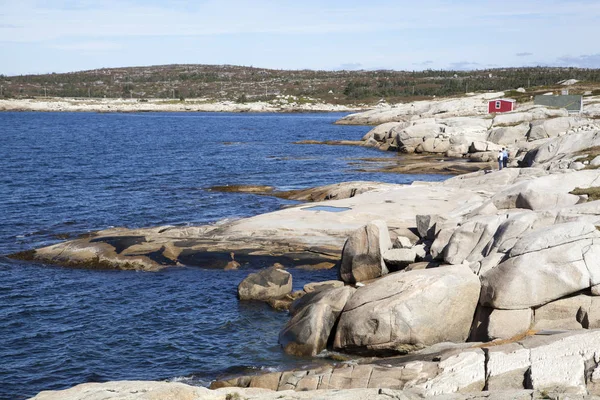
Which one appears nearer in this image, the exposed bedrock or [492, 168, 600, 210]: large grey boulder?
the exposed bedrock

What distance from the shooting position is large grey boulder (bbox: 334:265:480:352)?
69.0 feet

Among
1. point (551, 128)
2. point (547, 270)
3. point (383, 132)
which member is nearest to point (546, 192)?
point (547, 270)

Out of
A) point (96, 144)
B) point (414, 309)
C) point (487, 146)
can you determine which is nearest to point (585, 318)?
point (414, 309)

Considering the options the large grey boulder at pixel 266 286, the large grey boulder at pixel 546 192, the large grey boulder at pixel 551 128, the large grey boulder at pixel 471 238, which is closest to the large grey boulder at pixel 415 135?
the large grey boulder at pixel 551 128

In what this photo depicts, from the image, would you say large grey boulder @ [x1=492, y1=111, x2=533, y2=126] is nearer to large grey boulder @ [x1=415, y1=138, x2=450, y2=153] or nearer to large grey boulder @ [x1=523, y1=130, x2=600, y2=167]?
large grey boulder @ [x1=415, y1=138, x2=450, y2=153]

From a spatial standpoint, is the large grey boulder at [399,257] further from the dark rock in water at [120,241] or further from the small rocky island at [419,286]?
the dark rock in water at [120,241]

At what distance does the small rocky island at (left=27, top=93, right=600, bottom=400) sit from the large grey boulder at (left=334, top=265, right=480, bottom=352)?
4 cm

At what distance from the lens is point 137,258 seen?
109ft

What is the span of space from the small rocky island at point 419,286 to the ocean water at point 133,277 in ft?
4.92

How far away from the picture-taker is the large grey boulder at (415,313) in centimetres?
2103

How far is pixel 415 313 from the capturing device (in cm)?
2106

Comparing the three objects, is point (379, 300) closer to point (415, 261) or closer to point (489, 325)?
point (489, 325)

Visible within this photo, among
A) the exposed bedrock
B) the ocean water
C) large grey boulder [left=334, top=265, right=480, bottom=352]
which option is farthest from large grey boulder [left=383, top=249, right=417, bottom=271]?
the exposed bedrock

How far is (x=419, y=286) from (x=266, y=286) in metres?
8.52
